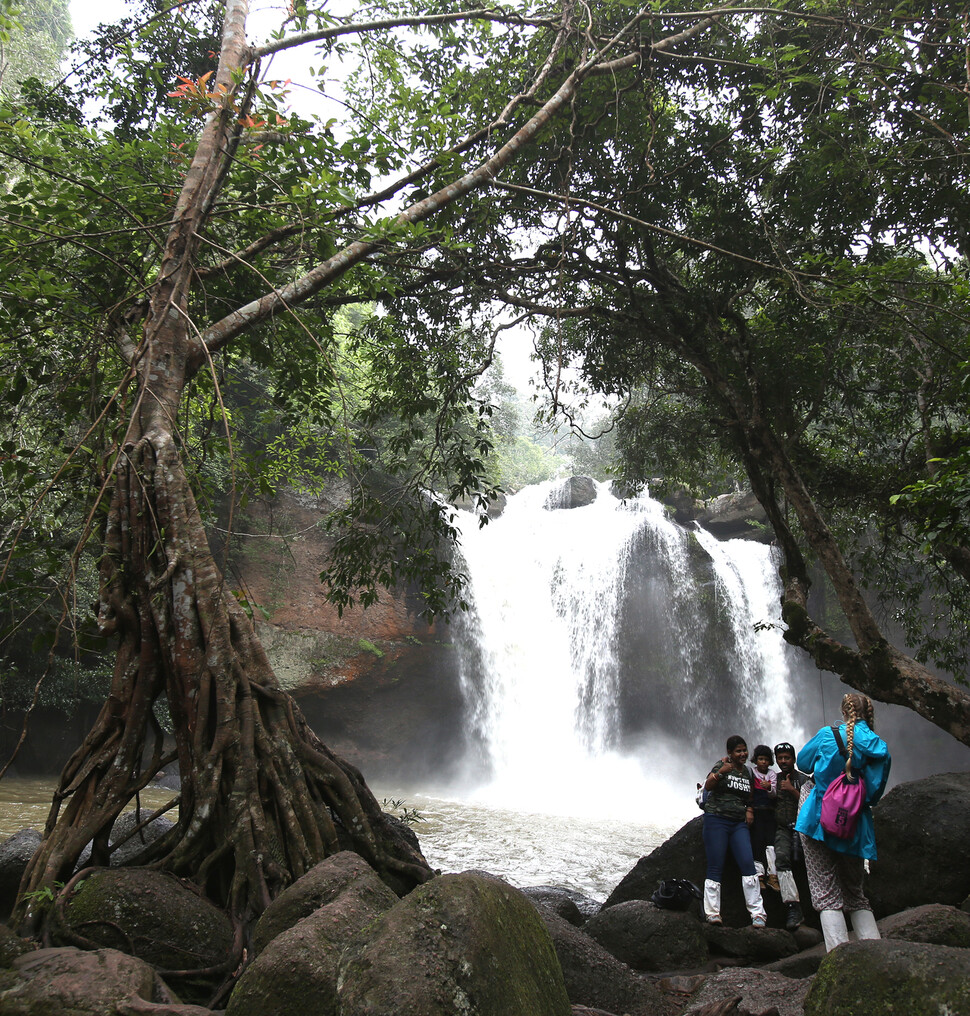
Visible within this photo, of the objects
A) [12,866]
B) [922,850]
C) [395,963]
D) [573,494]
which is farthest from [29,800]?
[573,494]

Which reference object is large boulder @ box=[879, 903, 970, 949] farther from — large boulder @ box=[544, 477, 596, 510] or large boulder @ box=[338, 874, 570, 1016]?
large boulder @ box=[544, 477, 596, 510]

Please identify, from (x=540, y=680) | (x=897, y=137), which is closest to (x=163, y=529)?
(x=897, y=137)

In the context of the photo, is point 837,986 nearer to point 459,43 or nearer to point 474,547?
point 459,43

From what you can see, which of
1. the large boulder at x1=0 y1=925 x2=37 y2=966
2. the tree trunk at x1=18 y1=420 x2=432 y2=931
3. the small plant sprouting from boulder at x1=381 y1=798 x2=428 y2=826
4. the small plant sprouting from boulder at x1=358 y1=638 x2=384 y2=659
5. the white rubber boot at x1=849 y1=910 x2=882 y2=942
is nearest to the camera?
the large boulder at x1=0 y1=925 x2=37 y2=966

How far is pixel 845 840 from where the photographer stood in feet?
12.5

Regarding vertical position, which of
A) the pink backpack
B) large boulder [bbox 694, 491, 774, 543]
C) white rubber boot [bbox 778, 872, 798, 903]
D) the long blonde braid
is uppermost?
large boulder [bbox 694, 491, 774, 543]

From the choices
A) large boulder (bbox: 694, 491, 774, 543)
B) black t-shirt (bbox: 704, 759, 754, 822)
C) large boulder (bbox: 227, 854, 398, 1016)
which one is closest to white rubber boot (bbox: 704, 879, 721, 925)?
black t-shirt (bbox: 704, 759, 754, 822)

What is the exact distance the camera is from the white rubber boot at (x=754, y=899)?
486cm

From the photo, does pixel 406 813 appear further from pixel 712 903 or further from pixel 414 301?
pixel 414 301

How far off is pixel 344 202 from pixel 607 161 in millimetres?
4508

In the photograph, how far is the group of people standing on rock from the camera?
3820mm

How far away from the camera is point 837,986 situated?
1.96 meters

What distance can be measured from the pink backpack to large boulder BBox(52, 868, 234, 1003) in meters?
3.19

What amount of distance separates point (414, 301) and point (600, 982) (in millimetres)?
6655
